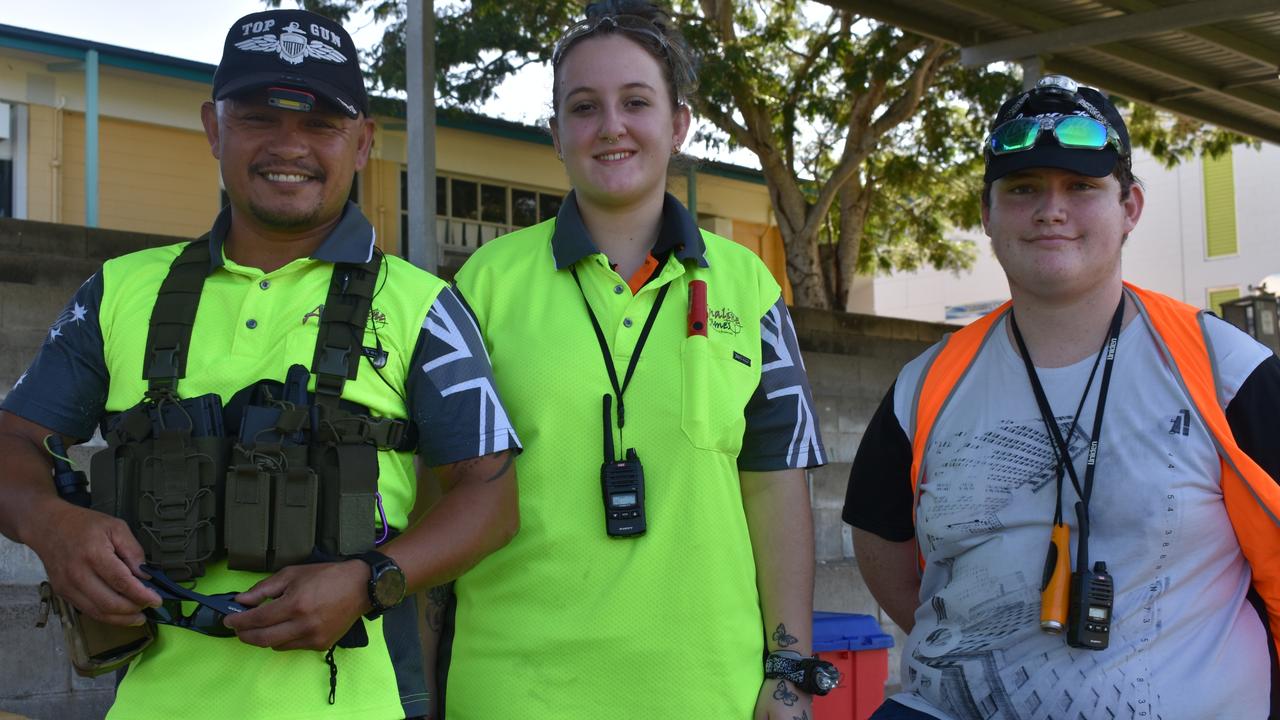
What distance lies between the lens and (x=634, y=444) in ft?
8.77

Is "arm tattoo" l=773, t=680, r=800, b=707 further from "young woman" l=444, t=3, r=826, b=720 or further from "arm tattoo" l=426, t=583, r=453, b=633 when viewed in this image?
"arm tattoo" l=426, t=583, r=453, b=633

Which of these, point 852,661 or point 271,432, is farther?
point 852,661

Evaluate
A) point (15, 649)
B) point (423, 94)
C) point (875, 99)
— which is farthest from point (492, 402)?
point (875, 99)

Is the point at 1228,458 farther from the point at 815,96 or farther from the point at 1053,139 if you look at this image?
the point at 815,96

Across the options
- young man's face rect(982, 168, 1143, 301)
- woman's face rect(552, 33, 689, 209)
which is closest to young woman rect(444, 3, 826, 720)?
woman's face rect(552, 33, 689, 209)

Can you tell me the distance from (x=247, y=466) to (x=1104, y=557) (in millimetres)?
1576

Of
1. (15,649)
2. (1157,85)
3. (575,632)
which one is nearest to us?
(575,632)

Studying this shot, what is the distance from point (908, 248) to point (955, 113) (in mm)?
5536

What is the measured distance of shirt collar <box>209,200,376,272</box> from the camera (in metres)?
2.41

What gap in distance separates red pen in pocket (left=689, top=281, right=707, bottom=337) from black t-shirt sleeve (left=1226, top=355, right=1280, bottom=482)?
1.04 m

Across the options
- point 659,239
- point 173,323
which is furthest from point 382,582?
point 659,239

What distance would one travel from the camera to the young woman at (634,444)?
8.57 feet

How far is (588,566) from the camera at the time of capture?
263cm

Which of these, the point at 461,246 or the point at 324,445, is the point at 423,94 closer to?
the point at 324,445
